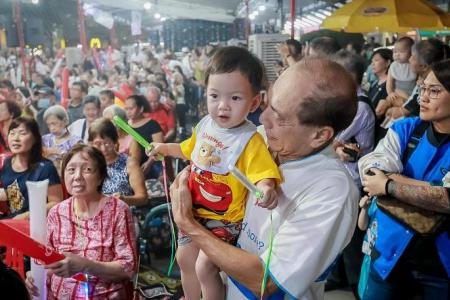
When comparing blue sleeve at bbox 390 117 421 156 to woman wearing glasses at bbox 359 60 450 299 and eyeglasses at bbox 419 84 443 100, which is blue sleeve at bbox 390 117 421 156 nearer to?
woman wearing glasses at bbox 359 60 450 299

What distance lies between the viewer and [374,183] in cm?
194

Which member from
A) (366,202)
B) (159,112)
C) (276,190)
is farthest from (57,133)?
(276,190)

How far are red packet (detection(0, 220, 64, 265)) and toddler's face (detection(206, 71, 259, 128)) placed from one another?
30.4 inches

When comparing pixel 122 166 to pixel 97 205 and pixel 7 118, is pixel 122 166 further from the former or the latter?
pixel 7 118

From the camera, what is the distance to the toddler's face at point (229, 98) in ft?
5.34

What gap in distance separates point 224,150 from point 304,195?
0.50 metres

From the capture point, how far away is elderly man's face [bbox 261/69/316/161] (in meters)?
1.22

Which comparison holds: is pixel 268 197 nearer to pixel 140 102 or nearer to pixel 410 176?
pixel 410 176

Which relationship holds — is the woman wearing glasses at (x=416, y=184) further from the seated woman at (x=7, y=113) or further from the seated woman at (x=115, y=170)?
the seated woman at (x=7, y=113)

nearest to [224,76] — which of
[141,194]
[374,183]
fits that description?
[374,183]

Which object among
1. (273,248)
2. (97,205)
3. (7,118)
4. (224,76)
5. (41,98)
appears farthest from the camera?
(41,98)

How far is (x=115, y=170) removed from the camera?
3.36 meters

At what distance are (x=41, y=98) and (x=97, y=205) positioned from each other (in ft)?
14.3

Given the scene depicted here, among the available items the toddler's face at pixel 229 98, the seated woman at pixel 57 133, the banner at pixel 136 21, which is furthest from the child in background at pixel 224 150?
the banner at pixel 136 21
